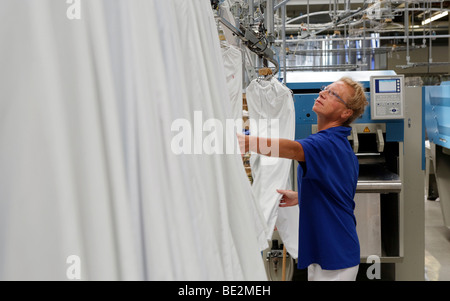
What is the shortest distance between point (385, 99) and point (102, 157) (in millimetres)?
3145

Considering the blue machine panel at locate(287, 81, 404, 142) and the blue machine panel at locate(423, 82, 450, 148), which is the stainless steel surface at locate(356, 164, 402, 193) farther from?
the blue machine panel at locate(423, 82, 450, 148)

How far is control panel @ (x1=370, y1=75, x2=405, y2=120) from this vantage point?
3.52 metres

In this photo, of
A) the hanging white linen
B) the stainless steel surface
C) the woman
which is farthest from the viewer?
the stainless steel surface

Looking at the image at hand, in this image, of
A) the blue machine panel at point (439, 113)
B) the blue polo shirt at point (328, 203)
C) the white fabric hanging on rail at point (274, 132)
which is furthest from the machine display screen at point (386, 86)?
the blue machine panel at point (439, 113)

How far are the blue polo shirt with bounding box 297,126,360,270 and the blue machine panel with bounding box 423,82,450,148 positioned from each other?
379 centimetres

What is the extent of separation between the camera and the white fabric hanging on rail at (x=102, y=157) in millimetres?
663

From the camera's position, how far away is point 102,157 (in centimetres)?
71

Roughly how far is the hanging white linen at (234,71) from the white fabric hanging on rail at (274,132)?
0.32 m

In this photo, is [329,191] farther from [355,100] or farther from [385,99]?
[385,99]


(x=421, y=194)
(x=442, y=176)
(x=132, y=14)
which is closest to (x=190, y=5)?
(x=132, y=14)

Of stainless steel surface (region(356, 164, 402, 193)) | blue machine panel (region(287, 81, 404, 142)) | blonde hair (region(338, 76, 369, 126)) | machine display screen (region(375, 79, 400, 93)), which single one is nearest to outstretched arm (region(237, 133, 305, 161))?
blonde hair (region(338, 76, 369, 126))

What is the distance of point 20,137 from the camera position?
66 centimetres
